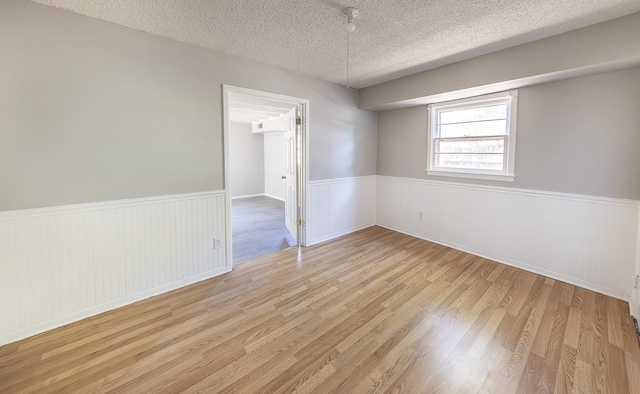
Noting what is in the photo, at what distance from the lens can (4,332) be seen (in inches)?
77.1

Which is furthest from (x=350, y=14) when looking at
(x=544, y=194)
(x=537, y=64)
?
(x=544, y=194)

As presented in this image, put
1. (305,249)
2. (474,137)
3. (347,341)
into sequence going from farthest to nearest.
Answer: (305,249) < (474,137) < (347,341)

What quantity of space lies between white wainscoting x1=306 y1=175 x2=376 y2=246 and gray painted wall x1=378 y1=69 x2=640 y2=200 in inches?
76.4

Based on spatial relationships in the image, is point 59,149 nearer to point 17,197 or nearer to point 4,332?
point 17,197

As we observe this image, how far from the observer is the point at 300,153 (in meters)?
3.88

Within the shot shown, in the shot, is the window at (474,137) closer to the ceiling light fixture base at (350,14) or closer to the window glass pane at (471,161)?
the window glass pane at (471,161)

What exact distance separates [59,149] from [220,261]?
1.74 m

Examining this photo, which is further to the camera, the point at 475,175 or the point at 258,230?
the point at 258,230

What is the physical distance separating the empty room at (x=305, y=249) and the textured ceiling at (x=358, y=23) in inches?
0.9

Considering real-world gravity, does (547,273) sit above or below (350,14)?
below

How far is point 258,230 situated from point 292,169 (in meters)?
1.38

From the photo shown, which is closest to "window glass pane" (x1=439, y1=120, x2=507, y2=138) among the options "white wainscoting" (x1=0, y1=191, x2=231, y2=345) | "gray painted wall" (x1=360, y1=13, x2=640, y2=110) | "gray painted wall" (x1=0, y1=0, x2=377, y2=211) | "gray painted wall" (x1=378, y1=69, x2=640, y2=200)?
"gray painted wall" (x1=378, y1=69, x2=640, y2=200)

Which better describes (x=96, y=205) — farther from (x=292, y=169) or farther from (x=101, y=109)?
(x=292, y=169)

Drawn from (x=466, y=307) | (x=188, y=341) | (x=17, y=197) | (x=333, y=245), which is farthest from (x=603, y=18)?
(x=17, y=197)
